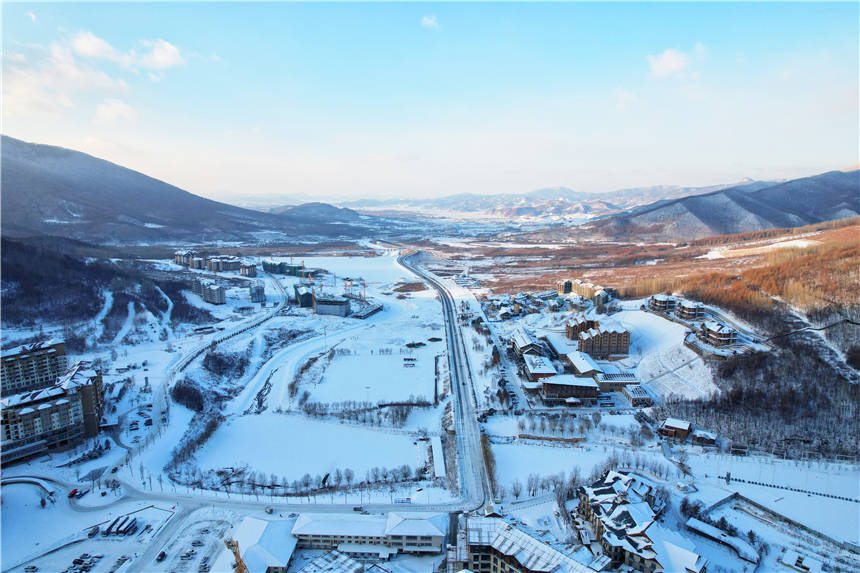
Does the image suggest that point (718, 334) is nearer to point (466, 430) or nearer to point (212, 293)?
point (466, 430)

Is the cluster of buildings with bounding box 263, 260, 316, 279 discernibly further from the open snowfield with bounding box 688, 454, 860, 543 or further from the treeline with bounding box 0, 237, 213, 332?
the open snowfield with bounding box 688, 454, 860, 543

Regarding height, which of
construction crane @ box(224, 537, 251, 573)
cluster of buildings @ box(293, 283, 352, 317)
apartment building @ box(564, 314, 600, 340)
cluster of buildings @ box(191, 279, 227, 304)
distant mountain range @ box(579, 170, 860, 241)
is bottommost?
construction crane @ box(224, 537, 251, 573)

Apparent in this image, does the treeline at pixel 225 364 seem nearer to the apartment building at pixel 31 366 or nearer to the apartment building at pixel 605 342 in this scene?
the apartment building at pixel 31 366

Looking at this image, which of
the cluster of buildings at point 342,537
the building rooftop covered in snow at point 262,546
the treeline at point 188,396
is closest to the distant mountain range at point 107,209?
the treeline at point 188,396

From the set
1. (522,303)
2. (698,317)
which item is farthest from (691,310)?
A: (522,303)

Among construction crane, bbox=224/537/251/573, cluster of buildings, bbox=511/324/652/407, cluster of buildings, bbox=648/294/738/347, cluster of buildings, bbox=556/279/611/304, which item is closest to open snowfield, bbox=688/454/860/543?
cluster of buildings, bbox=511/324/652/407

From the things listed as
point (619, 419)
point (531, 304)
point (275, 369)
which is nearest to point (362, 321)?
point (275, 369)

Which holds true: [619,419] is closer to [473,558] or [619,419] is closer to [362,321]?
[473,558]
